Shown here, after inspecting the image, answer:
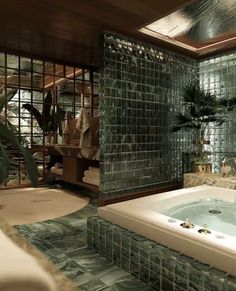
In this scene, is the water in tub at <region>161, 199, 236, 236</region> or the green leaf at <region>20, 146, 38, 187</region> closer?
the green leaf at <region>20, 146, 38, 187</region>

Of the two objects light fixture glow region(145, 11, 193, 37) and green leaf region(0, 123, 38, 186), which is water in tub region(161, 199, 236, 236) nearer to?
green leaf region(0, 123, 38, 186)

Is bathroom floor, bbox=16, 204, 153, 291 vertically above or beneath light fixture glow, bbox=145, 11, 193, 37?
beneath

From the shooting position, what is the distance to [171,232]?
4.94 feet

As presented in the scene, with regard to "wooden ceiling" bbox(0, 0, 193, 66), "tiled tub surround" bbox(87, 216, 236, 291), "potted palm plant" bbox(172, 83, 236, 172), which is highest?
"wooden ceiling" bbox(0, 0, 193, 66)

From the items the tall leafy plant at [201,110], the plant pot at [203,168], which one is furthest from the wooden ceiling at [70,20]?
the plant pot at [203,168]

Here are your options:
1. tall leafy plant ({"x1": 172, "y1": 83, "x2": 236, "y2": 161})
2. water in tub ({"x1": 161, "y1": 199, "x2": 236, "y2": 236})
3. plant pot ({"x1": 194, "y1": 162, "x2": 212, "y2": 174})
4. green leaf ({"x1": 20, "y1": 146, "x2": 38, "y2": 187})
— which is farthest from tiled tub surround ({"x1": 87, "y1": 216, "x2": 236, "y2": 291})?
tall leafy plant ({"x1": 172, "y1": 83, "x2": 236, "y2": 161})

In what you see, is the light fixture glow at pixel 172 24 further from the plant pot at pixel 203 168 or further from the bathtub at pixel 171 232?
the bathtub at pixel 171 232

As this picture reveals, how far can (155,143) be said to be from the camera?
3.56 m

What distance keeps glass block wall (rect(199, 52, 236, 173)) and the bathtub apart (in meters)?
1.80

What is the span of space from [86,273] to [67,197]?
2.12 meters

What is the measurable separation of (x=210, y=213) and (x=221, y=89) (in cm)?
217

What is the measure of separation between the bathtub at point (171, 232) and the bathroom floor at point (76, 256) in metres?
0.28

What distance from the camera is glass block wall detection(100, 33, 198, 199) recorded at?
305 centimetres

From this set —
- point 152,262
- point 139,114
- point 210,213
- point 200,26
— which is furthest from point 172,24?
point 152,262
